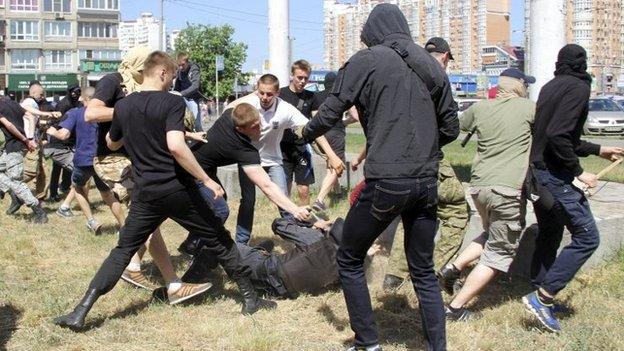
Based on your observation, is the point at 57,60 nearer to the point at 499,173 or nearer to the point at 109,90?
the point at 109,90

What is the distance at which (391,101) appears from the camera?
3.80 m

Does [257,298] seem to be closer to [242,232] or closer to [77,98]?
[242,232]

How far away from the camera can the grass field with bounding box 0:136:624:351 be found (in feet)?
14.9

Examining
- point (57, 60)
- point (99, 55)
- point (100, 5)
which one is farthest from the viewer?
point (99, 55)

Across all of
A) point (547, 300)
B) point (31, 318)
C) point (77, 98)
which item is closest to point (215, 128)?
point (31, 318)

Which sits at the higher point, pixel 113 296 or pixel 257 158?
pixel 257 158

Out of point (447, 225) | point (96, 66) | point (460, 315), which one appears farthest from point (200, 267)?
point (96, 66)

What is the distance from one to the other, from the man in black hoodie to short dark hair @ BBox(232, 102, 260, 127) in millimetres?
1269

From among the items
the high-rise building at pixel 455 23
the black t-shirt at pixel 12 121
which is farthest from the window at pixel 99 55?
the black t-shirt at pixel 12 121

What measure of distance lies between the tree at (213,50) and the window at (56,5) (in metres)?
26.2

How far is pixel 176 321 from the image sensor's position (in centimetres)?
504

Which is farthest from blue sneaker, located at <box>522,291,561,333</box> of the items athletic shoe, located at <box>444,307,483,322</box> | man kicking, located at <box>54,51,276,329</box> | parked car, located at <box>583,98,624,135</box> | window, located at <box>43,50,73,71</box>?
window, located at <box>43,50,73,71</box>

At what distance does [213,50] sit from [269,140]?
61321mm

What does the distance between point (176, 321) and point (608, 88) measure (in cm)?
8496
